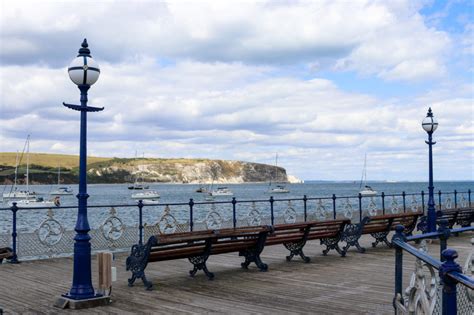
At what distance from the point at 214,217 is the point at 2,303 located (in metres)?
9.82

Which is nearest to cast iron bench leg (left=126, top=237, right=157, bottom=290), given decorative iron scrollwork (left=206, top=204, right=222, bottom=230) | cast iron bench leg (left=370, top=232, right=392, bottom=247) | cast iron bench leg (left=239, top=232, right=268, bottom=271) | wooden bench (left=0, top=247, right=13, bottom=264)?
cast iron bench leg (left=239, top=232, right=268, bottom=271)

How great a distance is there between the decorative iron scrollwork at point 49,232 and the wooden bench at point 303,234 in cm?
542

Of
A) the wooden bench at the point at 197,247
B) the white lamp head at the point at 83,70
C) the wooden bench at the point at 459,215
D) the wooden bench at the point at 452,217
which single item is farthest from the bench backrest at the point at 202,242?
the wooden bench at the point at 459,215

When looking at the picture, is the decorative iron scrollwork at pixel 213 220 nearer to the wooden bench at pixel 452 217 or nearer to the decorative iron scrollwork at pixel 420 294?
the wooden bench at pixel 452 217

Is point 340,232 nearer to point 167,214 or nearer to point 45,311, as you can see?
point 167,214

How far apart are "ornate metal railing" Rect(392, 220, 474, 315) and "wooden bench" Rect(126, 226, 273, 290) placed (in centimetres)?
→ 473

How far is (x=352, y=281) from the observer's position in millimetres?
10031

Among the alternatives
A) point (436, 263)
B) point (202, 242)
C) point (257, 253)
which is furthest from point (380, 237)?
point (436, 263)

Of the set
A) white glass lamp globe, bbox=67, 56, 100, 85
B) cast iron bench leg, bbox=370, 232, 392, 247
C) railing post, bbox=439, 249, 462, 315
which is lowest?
A: cast iron bench leg, bbox=370, 232, 392, 247

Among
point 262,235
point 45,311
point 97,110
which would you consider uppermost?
point 97,110

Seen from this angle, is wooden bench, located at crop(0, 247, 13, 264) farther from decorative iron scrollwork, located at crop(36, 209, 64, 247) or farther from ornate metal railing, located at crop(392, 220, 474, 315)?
ornate metal railing, located at crop(392, 220, 474, 315)

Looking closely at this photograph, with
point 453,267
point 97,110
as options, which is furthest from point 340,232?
point 453,267

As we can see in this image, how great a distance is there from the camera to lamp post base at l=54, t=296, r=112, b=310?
811cm

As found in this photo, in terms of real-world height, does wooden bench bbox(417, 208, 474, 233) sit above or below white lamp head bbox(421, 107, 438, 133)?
below
